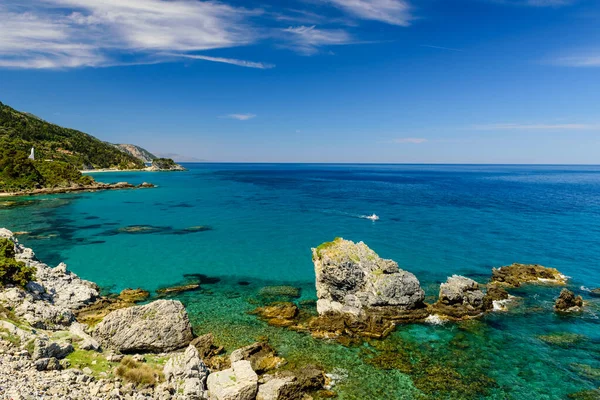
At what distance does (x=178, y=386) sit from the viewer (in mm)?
18125

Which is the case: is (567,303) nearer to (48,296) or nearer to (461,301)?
(461,301)

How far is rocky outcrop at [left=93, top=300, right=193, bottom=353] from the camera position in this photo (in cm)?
2291

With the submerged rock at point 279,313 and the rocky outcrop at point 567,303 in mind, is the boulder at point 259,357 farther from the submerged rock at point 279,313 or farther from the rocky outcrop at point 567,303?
the rocky outcrop at point 567,303

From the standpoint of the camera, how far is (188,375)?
736 inches

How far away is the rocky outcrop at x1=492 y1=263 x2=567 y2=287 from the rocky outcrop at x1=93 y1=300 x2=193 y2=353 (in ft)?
120

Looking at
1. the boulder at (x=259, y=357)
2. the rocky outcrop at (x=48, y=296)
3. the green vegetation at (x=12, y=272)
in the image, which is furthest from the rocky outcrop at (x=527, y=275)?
the green vegetation at (x=12, y=272)

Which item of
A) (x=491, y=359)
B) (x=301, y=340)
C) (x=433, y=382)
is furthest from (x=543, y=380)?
(x=301, y=340)

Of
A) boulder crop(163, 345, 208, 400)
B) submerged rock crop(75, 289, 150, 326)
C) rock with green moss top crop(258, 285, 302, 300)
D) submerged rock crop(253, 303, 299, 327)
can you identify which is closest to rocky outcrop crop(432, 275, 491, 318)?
submerged rock crop(253, 303, 299, 327)

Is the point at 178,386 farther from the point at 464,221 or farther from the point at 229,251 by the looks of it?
the point at 464,221

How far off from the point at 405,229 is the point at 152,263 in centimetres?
4866

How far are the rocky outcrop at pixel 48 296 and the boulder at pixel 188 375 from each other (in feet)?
32.3

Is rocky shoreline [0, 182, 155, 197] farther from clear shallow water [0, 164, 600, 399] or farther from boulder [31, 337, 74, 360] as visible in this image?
boulder [31, 337, 74, 360]

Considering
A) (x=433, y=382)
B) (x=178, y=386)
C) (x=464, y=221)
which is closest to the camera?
(x=178, y=386)

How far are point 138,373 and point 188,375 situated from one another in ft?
8.76
